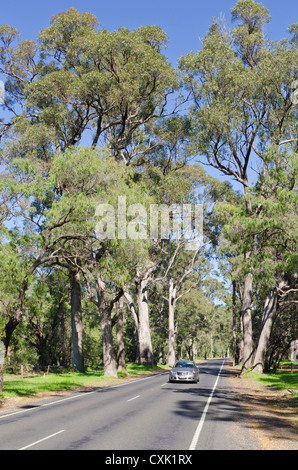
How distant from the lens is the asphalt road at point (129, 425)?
8.79m

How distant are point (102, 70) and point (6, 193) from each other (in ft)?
45.6

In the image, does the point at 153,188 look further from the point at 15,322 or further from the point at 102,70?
the point at 15,322

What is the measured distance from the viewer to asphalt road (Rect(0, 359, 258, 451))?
8.79 meters

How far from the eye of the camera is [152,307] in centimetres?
7244

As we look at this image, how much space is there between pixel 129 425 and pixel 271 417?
16.1 ft

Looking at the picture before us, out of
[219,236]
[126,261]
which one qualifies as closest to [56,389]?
[126,261]

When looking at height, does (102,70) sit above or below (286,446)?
above

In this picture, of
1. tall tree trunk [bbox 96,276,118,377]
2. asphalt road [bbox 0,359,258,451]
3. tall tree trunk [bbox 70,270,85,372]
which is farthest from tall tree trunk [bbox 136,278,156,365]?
asphalt road [bbox 0,359,258,451]

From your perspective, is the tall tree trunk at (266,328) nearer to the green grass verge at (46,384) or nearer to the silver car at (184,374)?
the silver car at (184,374)

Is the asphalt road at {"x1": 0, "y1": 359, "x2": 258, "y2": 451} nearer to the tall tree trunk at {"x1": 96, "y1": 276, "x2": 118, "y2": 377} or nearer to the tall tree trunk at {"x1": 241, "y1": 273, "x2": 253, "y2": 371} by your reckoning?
the tall tree trunk at {"x1": 96, "y1": 276, "x2": 118, "y2": 377}

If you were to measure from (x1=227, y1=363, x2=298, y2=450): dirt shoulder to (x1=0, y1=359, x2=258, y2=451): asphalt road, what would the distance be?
35 centimetres

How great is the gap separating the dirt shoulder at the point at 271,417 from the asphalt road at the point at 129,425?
35 cm

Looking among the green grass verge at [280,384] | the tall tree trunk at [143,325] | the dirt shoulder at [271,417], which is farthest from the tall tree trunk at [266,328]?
the tall tree trunk at [143,325]

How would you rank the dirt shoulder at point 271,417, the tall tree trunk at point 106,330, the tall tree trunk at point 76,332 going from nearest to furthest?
the dirt shoulder at point 271,417
the tall tree trunk at point 106,330
the tall tree trunk at point 76,332
